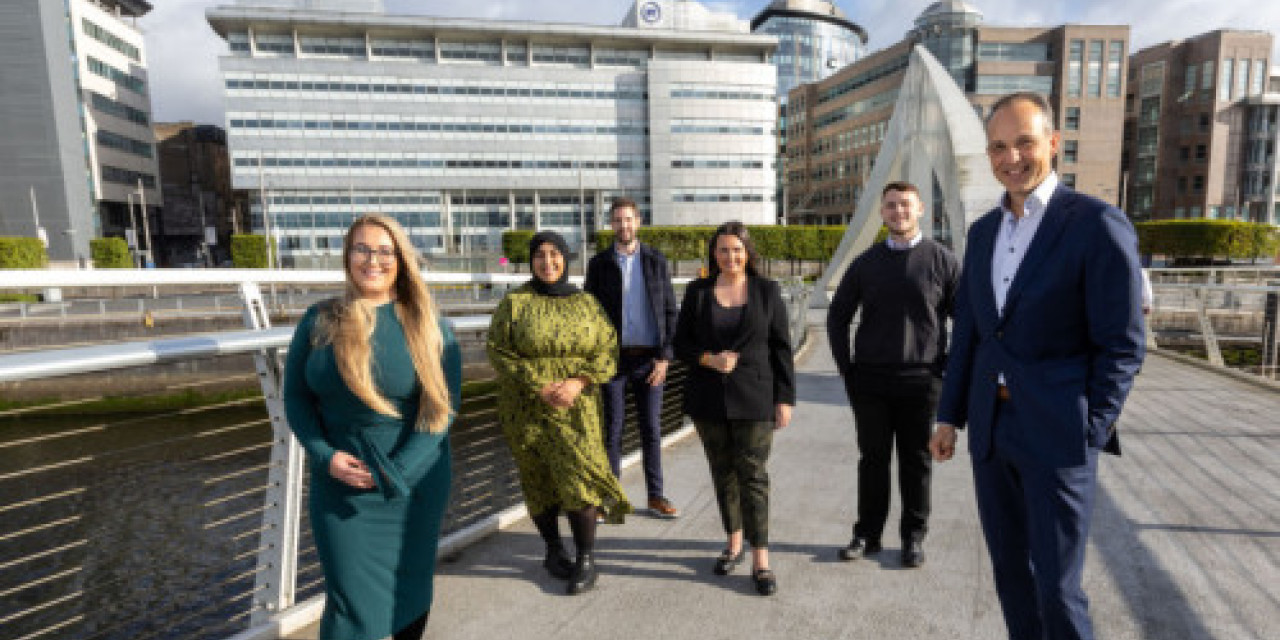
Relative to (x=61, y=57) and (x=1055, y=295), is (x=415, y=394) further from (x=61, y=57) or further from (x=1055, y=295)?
(x=61, y=57)

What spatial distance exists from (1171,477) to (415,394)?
481 centimetres

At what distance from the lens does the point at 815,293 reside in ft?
66.0

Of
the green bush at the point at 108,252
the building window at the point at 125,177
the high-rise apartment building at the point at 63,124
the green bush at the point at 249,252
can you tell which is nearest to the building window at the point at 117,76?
the high-rise apartment building at the point at 63,124

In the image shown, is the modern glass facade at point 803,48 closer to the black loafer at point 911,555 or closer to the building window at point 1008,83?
the building window at point 1008,83

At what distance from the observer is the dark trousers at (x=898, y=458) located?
3158 millimetres

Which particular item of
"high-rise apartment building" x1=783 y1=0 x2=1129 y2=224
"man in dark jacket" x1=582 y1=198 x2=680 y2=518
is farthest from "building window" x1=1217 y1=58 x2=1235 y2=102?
"man in dark jacket" x1=582 y1=198 x2=680 y2=518

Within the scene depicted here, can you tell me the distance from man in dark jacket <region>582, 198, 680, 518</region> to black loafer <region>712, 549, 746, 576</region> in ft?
2.63

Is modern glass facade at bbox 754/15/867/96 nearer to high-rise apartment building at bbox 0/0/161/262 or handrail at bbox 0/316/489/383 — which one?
high-rise apartment building at bbox 0/0/161/262

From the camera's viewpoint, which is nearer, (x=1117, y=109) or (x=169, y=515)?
(x=169, y=515)

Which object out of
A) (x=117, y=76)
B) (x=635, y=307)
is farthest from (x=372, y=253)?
(x=117, y=76)

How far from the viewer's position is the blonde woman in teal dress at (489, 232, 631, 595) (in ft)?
9.47

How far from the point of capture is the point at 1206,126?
58750mm

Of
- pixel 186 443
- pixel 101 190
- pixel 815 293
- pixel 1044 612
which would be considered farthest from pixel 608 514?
pixel 101 190

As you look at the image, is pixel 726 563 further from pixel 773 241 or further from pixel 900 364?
pixel 773 241
